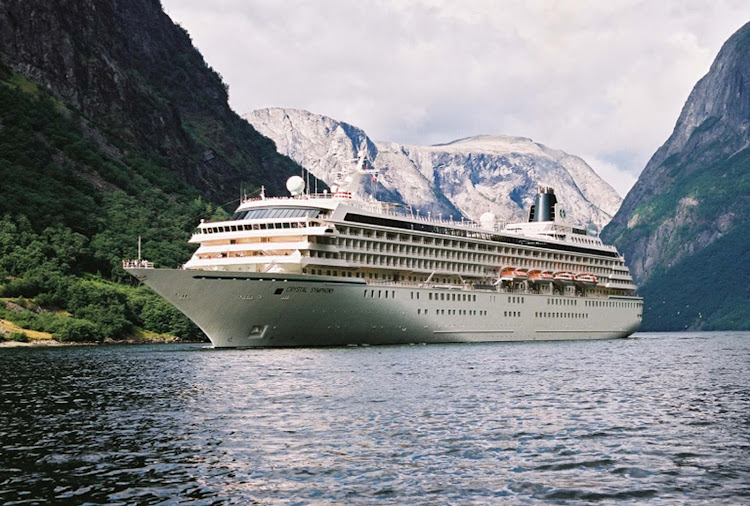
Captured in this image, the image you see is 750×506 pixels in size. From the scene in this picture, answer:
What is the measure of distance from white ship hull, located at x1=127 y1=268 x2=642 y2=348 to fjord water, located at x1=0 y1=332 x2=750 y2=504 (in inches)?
766

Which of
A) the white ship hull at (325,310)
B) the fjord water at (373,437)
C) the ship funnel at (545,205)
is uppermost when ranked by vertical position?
the ship funnel at (545,205)

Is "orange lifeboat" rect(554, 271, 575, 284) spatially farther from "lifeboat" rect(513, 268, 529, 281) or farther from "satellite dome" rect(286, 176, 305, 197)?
"satellite dome" rect(286, 176, 305, 197)

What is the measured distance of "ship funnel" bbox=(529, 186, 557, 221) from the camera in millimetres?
136000

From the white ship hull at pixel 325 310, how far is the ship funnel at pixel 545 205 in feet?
96.0

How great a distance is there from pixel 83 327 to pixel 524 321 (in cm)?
6207

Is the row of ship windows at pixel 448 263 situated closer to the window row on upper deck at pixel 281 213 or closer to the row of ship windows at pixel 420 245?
the row of ship windows at pixel 420 245

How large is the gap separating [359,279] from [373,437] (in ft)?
178

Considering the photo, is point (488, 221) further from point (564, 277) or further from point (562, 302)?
point (562, 302)

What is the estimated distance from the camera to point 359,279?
278 ft

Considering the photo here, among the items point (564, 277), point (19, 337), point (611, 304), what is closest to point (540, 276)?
point (564, 277)

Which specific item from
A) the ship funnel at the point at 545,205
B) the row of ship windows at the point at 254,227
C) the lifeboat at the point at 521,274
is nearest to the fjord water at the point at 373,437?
the row of ship windows at the point at 254,227

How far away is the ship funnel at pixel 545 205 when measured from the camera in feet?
446

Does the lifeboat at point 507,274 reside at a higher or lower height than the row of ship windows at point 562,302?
higher

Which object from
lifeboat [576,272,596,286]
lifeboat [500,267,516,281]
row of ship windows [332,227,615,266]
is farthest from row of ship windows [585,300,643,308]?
lifeboat [500,267,516,281]
